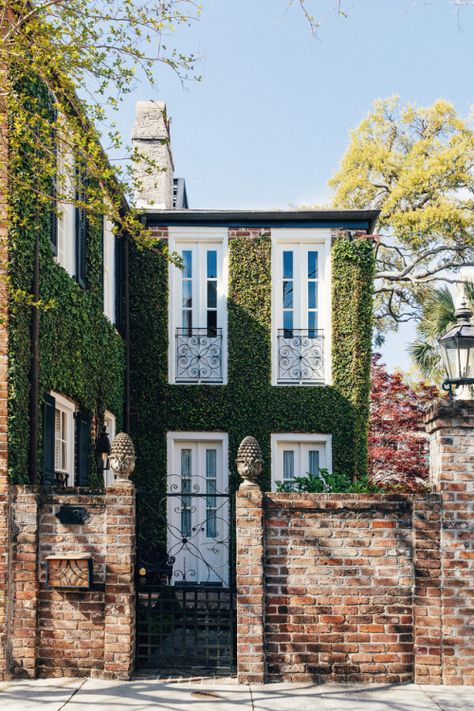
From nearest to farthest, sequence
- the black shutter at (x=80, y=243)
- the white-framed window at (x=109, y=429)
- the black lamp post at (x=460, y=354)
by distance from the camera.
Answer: the black lamp post at (x=460, y=354) → the black shutter at (x=80, y=243) → the white-framed window at (x=109, y=429)

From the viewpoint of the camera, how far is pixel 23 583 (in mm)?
7652

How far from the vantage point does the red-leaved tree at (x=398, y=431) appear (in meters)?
20.3

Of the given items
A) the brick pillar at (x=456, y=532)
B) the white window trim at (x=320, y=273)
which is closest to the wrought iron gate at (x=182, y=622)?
the brick pillar at (x=456, y=532)

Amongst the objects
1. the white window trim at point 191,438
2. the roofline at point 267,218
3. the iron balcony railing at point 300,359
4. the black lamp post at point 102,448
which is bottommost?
the black lamp post at point 102,448

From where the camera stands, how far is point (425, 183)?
2344cm

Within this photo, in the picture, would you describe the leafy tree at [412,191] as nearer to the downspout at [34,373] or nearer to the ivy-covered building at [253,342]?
the ivy-covered building at [253,342]

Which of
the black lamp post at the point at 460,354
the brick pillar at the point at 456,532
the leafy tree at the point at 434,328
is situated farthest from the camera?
the leafy tree at the point at 434,328

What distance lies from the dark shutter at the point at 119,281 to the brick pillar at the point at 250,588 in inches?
259

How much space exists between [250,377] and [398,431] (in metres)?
7.89

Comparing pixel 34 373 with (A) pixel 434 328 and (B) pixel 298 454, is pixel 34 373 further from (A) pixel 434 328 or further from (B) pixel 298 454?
(A) pixel 434 328

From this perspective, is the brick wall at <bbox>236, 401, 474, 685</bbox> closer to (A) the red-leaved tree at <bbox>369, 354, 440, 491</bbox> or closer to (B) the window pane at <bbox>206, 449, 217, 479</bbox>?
(B) the window pane at <bbox>206, 449, 217, 479</bbox>

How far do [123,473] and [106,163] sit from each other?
2.97 m

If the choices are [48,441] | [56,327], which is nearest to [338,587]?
[48,441]

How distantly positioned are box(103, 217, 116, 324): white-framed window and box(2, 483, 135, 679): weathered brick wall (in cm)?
538
